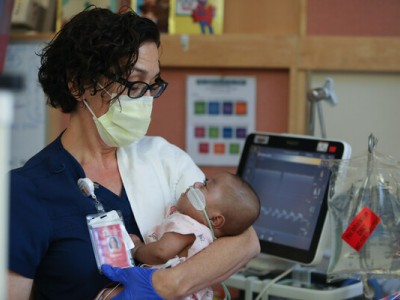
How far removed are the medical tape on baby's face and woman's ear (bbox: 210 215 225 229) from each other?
0.05ft

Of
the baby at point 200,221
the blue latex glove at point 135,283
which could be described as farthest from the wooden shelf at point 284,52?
the blue latex glove at point 135,283

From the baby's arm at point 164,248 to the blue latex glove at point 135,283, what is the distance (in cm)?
9

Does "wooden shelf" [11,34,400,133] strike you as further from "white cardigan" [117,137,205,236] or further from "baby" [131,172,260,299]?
"baby" [131,172,260,299]

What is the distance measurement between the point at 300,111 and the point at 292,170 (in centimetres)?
73

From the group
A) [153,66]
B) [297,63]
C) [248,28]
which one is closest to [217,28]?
[248,28]

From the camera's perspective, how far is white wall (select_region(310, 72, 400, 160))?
3.00 m

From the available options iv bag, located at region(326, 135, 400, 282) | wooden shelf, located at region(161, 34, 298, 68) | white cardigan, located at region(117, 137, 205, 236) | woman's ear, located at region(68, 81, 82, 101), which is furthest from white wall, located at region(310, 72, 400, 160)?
woman's ear, located at region(68, 81, 82, 101)

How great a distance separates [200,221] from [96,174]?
0.33m

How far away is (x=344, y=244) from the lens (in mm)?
2049

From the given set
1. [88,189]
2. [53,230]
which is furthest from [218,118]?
[53,230]

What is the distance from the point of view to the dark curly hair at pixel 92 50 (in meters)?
1.84

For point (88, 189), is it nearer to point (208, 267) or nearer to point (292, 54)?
point (208, 267)

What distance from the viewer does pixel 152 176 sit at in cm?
201

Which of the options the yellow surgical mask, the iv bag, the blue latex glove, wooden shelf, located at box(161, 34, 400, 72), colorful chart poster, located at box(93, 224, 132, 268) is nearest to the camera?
the blue latex glove
